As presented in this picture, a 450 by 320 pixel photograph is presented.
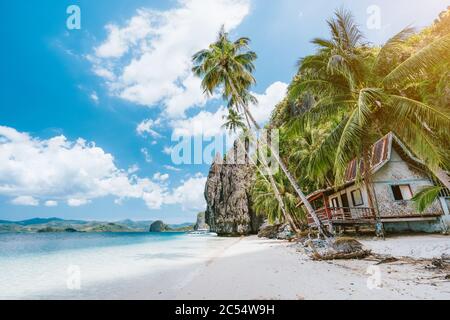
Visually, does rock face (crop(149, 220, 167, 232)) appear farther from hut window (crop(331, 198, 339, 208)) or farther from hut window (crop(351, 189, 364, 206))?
hut window (crop(351, 189, 364, 206))

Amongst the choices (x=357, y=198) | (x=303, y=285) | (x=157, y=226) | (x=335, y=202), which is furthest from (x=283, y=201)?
(x=157, y=226)

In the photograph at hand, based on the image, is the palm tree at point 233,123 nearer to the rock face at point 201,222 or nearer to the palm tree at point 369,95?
the palm tree at point 369,95

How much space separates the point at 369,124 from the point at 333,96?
58.5 inches

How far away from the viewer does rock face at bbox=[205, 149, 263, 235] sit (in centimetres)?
5059

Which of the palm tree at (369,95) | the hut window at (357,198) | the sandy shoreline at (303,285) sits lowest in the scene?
the sandy shoreline at (303,285)

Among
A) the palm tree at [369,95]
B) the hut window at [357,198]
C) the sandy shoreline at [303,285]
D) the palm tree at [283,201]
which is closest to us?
the sandy shoreline at [303,285]

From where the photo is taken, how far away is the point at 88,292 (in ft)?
22.6

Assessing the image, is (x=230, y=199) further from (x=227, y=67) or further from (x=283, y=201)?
(x=227, y=67)

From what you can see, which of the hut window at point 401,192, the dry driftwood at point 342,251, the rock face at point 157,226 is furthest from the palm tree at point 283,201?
the rock face at point 157,226

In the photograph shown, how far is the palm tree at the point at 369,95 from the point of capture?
6348mm

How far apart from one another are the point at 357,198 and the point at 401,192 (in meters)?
2.69

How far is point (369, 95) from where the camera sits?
6.53m

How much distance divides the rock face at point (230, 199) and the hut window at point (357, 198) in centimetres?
3231
